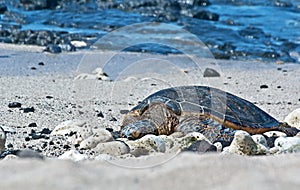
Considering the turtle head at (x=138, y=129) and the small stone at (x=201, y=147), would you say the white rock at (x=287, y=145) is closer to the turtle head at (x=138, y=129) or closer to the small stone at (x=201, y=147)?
the small stone at (x=201, y=147)

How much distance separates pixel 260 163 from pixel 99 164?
98 centimetres

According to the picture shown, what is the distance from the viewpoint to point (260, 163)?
412 cm

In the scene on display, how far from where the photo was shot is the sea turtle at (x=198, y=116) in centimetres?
573

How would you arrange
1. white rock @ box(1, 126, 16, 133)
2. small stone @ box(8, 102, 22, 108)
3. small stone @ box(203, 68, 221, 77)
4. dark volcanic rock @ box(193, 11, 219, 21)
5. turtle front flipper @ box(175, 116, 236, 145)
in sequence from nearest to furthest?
turtle front flipper @ box(175, 116, 236, 145) → white rock @ box(1, 126, 16, 133) → small stone @ box(8, 102, 22, 108) → small stone @ box(203, 68, 221, 77) → dark volcanic rock @ box(193, 11, 219, 21)

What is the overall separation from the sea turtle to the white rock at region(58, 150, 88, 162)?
0.78 meters

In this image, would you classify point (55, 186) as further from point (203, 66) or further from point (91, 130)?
point (203, 66)

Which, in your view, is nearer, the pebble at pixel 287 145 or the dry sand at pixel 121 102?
the dry sand at pixel 121 102

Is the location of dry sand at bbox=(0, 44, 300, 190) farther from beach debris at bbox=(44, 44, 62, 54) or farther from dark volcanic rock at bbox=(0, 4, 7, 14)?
dark volcanic rock at bbox=(0, 4, 7, 14)

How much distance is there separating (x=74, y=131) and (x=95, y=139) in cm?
44

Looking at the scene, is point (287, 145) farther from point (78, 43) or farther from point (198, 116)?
point (78, 43)

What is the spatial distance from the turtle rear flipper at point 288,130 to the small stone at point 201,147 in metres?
1.24

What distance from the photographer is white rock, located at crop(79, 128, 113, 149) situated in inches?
207

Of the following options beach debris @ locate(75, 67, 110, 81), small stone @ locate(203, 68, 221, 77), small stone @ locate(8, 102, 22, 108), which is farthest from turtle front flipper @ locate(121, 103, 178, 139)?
small stone @ locate(203, 68, 221, 77)

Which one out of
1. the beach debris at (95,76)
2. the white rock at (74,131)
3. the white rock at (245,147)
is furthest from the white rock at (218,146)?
the beach debris at (95,76)
